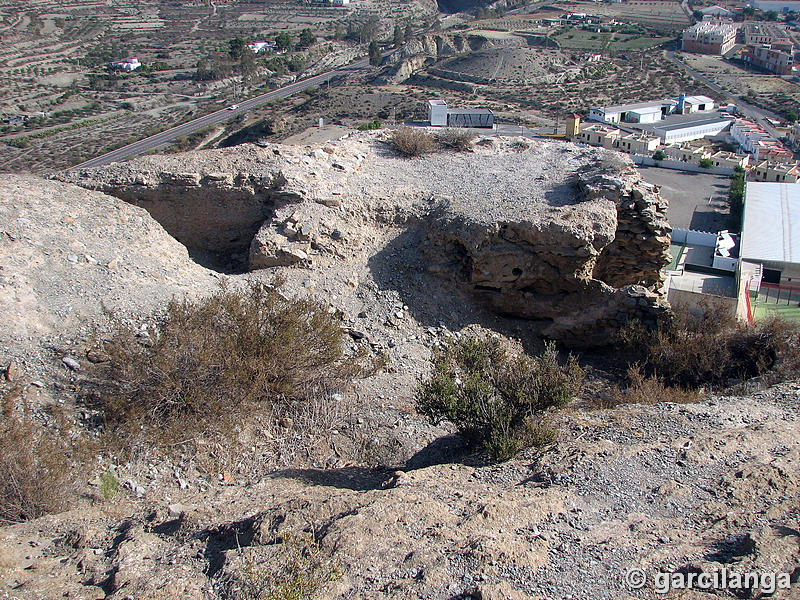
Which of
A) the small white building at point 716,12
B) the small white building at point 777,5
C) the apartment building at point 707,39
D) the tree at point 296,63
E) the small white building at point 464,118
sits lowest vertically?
the small white building at point 464,118

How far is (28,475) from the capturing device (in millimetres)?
5465

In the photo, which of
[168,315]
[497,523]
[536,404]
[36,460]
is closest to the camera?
→ [497,523]

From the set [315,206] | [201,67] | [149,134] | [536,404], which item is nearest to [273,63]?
[201,67]

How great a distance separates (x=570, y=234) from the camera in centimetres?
994

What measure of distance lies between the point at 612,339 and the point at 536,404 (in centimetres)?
442

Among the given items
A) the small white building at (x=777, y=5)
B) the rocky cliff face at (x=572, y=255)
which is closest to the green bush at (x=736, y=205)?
the rocky cliff face at (x=572, y=255)

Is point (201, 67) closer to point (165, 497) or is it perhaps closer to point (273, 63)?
point (273, 63)

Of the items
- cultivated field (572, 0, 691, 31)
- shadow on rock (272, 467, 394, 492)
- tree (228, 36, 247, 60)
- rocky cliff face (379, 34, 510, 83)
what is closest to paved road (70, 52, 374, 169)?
rocky cliff face (379, 34, 510, 83)

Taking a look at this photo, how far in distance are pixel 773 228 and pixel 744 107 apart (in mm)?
37600

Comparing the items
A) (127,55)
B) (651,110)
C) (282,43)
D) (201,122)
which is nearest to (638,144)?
(651,110)

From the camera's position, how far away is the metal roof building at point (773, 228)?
24.1 meters

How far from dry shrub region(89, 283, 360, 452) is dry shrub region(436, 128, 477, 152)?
6931 mm

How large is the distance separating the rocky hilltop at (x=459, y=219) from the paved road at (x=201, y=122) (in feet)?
69.7

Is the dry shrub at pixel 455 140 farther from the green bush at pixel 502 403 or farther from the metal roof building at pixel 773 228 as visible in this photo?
the metal roof building at pixel 773 228
